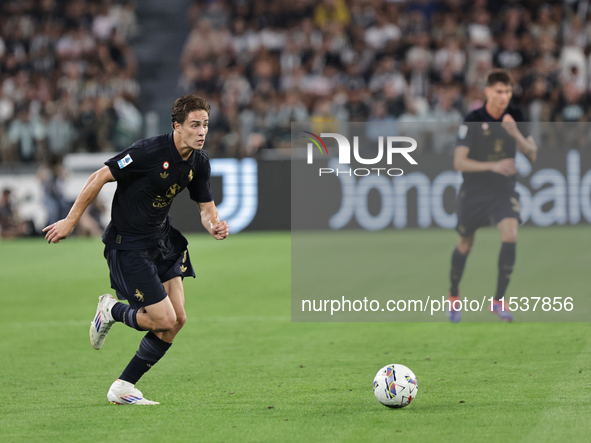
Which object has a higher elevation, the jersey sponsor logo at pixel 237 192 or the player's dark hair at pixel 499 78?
the player's dark hair at pixel 499 78

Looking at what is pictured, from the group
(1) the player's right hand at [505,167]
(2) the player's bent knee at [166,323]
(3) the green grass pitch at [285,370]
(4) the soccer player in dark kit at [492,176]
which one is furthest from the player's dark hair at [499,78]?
(2) the player's bent knee at [166,323]

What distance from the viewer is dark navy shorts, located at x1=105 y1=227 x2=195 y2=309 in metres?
5.71

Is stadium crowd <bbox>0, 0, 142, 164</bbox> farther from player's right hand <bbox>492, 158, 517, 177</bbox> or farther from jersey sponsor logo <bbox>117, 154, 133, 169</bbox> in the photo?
jersey sponsor logo <bbox>117, 154, 133, 169</bbox>

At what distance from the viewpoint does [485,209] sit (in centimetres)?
886

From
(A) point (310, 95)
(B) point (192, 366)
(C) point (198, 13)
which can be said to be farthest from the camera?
(C) point (198, 13)

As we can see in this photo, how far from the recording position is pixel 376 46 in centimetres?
2031

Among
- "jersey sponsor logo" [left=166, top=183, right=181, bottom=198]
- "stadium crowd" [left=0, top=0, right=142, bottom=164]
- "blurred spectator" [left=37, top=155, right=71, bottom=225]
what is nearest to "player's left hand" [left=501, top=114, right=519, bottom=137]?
"jersey sponsor logo" [left=166, top=183, right=181, bottom=198]

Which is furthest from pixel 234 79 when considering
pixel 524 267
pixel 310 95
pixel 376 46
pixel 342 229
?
pixel 524 267

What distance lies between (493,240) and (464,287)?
388 cm

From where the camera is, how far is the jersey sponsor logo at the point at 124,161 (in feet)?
18.2

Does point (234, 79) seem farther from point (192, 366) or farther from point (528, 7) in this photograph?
point (192, 366)

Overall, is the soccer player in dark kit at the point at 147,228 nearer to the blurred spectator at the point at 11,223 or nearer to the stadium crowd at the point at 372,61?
the stadium crowd at the point at 372,61

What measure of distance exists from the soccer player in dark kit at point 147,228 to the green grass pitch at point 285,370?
19.0 inches

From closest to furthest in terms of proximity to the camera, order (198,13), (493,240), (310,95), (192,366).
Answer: (192,366) → (493,240) → (310,95) → (198,13)
